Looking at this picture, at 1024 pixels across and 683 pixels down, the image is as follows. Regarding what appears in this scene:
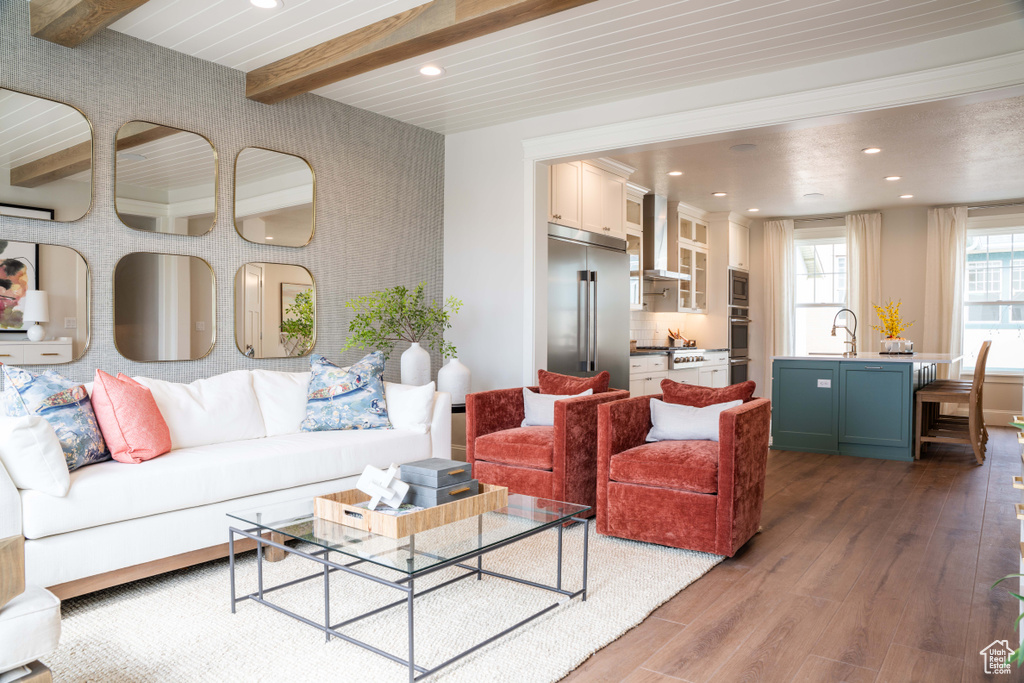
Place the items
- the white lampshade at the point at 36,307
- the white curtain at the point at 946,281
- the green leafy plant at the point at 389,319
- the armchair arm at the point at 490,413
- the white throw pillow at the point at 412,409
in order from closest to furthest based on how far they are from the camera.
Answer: the white lampshade at the point at 36,307, the white throw pillow at the point at 412,409, the armchair arm at the point at 490,413, the green leafy plant at the point at 389,319, the white curtain at the point at 946,281

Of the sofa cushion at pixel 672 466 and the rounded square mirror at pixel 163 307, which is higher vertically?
the rounded square mirror at pixel 163 307

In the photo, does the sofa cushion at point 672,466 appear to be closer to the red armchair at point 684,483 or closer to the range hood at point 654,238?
the red armchair at point 684,483

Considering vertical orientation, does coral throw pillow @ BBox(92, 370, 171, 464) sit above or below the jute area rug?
above

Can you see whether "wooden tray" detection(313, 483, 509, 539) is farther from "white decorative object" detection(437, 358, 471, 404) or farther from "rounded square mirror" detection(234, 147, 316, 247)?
"rounded square mirror" detection(234, 147, 316, 247)

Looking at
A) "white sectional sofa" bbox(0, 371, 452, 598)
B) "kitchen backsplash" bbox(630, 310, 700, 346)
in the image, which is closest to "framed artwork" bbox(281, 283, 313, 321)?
"white sectional sofa" bbox(0, 371, 452, 598)

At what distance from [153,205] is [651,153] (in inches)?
145

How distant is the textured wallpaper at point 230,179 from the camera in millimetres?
3260

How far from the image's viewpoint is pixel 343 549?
208 centimetres

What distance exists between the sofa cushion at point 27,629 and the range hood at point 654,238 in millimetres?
6246

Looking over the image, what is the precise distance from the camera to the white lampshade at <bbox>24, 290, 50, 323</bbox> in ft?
10.2

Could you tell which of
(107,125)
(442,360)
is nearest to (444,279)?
(442,360)

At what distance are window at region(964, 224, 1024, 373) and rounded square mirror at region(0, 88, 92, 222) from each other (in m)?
8.62

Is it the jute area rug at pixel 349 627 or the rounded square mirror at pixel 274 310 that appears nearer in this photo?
the jute area rug at pixel 349 627

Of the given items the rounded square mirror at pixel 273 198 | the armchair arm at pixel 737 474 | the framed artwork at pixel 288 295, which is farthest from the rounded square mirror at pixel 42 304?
the armchair arm at pixel 737 474
